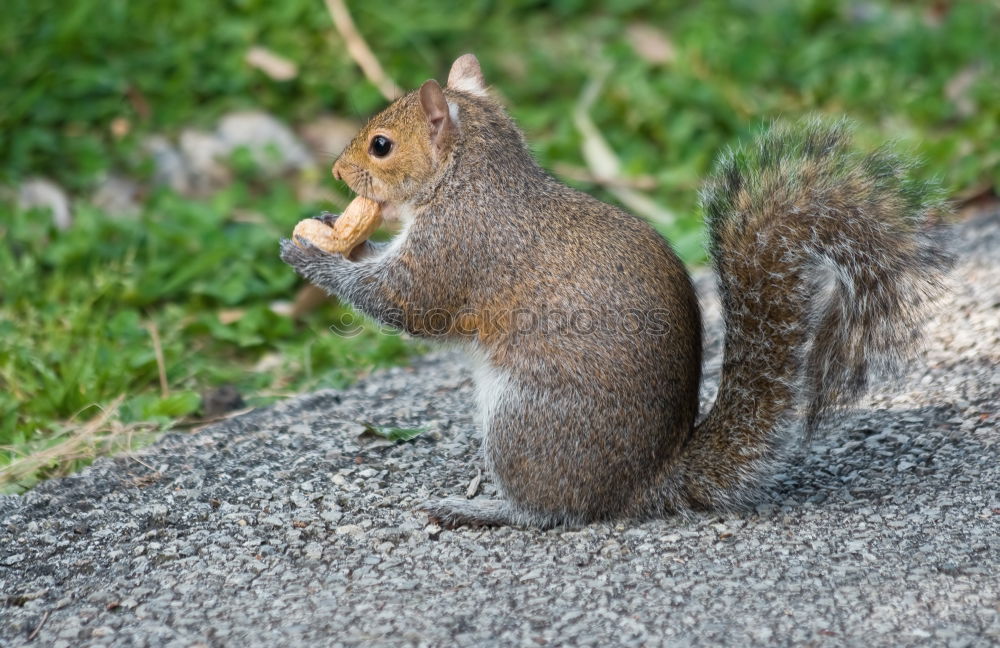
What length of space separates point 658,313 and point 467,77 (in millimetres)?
1225

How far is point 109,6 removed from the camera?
6953 mm

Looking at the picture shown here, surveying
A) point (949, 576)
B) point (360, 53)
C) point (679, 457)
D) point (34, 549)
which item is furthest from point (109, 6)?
point (949, 576)

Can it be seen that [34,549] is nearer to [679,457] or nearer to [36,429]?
[36,429]

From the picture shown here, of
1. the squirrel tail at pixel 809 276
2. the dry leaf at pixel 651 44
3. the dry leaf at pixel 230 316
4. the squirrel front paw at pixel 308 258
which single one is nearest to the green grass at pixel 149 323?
the dry leaf at pixel 230 316

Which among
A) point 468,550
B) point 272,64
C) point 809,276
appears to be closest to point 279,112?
point 272,64

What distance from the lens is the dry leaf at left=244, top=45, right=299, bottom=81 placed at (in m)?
7.07

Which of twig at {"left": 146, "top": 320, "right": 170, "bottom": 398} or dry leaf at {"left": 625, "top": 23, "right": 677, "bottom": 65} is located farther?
dry leaf at {"left": 625, "top": 23, "right": 677, "bottom": 65}

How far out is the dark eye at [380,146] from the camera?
3746mm

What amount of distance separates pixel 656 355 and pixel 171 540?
1375 mm

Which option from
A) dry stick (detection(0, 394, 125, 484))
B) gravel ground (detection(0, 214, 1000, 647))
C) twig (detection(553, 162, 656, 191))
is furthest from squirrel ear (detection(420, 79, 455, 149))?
twig (detection(553, 162, 656, 191))

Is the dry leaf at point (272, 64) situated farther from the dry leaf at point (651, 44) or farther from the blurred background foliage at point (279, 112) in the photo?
the dry leaf at point (651, 44)

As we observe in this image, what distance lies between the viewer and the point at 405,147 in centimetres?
371

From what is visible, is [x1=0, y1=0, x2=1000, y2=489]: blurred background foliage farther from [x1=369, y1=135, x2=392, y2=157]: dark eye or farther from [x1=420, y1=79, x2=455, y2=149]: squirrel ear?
[x1=420, y1=79, x2=455, y2=149]: squirrel ear

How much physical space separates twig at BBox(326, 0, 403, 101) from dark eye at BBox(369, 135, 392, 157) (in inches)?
130
